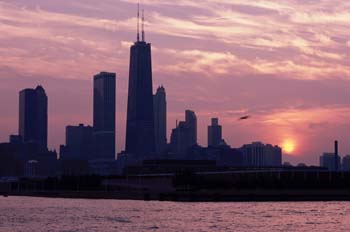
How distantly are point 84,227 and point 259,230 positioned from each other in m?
21.4

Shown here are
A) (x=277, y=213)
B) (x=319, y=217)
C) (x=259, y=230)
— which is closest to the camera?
(x=259, y=230)

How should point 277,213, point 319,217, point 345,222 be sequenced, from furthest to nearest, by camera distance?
point 277,213 < point 319,217 < point 345,222

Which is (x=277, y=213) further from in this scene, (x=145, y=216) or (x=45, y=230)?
(x=45, y=230)

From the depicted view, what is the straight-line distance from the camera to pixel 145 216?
143m

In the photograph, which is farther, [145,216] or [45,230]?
[145,216]

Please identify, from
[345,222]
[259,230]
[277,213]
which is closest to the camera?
[259,230]

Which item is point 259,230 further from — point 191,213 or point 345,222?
point 191,213

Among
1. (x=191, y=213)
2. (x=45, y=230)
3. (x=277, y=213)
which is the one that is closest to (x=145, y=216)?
(x=191, y=213)

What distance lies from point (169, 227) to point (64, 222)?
731 inches

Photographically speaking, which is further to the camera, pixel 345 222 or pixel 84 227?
pixel 345 222

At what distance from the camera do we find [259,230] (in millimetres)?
111938

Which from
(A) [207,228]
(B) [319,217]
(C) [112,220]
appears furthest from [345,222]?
(C) [112,220]

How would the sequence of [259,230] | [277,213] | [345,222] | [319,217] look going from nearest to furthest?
[259,230], [345,222], [319,217], [277,213]

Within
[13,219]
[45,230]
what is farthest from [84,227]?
[13,219]
